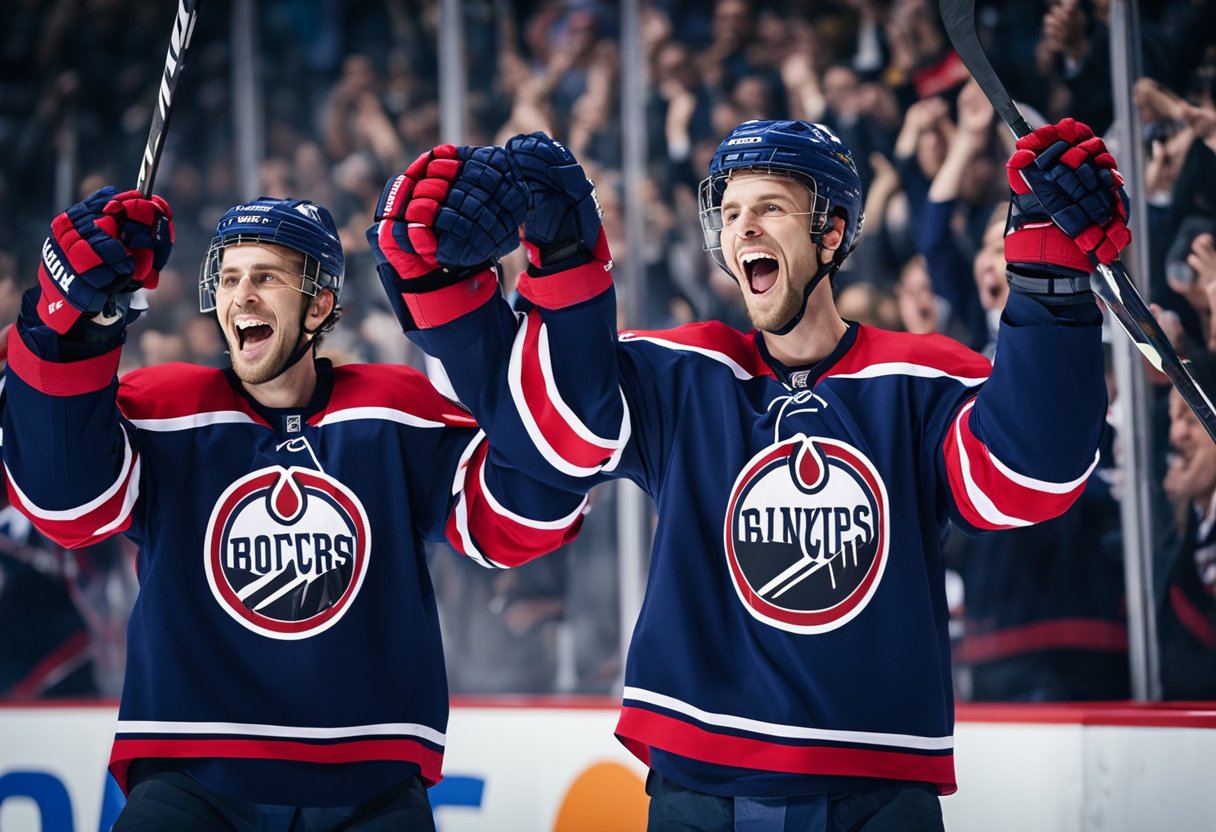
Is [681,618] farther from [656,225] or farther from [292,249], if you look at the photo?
[656,225]

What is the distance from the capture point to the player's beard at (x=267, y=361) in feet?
7.22

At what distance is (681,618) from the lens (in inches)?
71.9

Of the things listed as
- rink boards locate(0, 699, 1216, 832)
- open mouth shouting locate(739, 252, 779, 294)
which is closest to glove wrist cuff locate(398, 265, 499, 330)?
open mouth shouting locate(739, 252, 779, 294)

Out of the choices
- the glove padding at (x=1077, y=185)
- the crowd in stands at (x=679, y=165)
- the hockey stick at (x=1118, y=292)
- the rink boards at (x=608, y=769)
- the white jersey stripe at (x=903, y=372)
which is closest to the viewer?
the glove padding at (x=1077, y=185)

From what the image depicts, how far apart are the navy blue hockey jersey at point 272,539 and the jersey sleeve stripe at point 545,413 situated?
0.58 ft

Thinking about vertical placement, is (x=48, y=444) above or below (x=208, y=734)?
above

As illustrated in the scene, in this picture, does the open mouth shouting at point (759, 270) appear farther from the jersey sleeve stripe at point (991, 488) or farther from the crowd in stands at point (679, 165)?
the crowd in stands at point (679, 165)

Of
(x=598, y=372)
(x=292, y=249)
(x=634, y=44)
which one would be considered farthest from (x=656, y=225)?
(x=598, y=372)

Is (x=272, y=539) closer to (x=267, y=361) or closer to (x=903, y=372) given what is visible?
(x=267, y=361)

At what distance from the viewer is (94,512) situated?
2.07 m

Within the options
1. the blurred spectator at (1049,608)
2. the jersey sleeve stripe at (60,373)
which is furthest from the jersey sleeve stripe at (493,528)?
the blurred spectator at (1049,608)

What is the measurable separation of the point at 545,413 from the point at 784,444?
1.09 feet

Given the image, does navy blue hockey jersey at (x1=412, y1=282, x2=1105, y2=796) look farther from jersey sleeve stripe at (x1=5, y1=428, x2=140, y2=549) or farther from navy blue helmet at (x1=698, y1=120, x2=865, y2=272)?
jersey sleeve stripe at (x1=5, y1=428, x2=140, y2=549)

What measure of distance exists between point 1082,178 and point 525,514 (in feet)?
2.93
